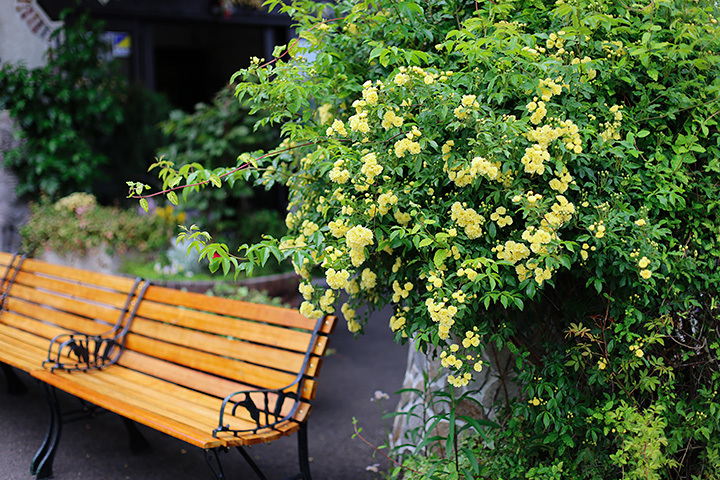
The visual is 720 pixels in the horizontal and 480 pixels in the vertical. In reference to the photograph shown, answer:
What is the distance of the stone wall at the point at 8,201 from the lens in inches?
293

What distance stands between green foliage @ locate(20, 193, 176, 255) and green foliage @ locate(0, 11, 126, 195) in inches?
22.1

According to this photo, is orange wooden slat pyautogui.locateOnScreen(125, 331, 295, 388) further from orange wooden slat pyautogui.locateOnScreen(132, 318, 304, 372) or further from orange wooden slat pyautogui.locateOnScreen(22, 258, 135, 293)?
orange wooden slat pyautogui.locateOnScreen(22, 258, 135, 293)

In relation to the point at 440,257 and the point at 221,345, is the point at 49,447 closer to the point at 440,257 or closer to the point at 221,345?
the point at 221,345

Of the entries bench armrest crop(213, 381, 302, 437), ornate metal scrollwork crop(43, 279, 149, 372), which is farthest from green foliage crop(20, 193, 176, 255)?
bench armrest crop(213, 381, 302, 437)

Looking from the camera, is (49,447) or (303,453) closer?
(303,453)

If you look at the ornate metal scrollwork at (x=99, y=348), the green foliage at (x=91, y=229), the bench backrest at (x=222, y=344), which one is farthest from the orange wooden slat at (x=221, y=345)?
the green foliage at (x=91, y=229)

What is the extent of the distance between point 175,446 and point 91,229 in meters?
3.54

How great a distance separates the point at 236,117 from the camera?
21.8ft

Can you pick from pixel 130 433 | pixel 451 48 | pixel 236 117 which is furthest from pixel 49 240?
pixel 451 48

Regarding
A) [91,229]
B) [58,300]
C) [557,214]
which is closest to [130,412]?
[58,300]

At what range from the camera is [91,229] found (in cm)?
642

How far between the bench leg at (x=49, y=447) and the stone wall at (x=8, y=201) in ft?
16.2

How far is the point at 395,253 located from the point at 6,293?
335cm

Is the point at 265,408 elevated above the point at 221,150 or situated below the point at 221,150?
below
